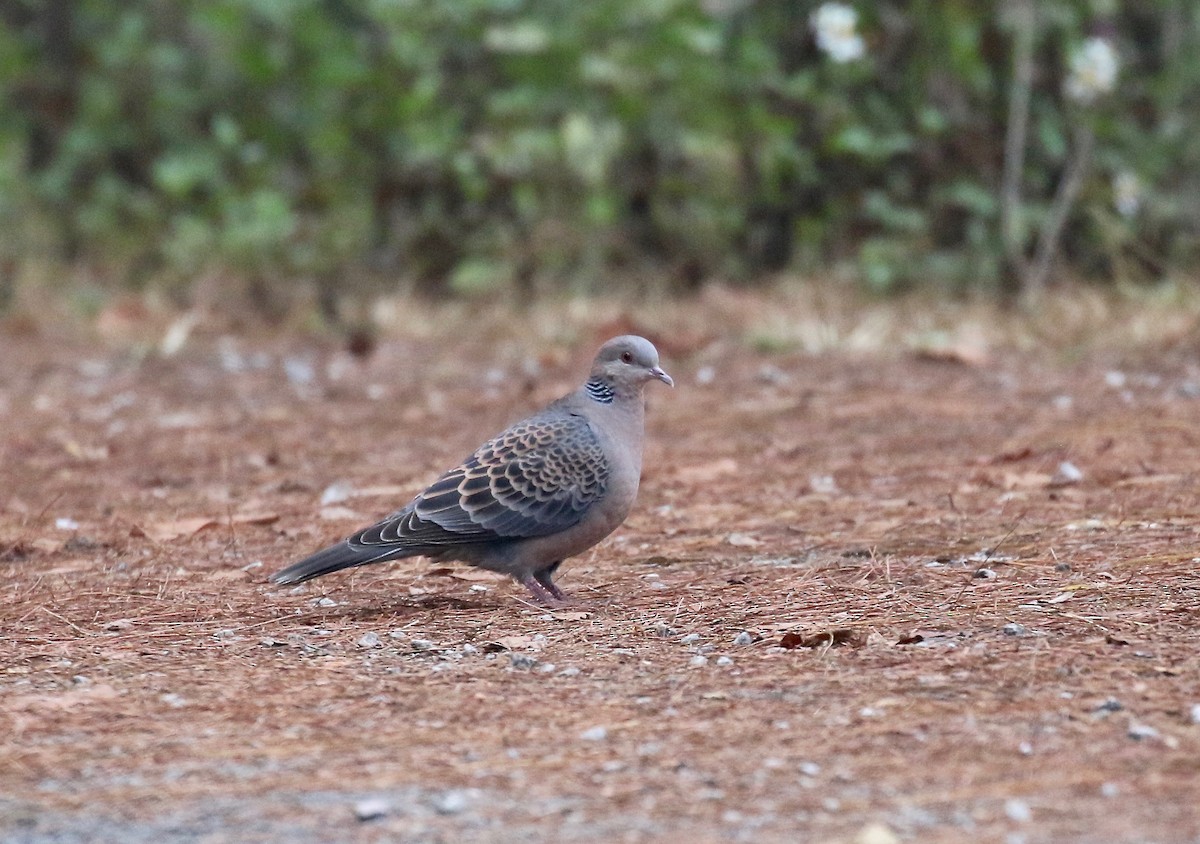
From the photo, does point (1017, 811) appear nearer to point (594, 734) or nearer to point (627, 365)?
point (594, 734)

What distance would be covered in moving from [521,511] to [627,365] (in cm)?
71

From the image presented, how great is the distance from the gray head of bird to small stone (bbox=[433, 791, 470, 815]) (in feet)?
7.54

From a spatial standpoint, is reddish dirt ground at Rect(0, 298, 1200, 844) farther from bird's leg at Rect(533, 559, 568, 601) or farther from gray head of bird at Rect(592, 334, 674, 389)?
gray head of bird at Rect(592, 334, 674, 389)

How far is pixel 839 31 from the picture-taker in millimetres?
9508

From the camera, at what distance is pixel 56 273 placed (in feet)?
35.4

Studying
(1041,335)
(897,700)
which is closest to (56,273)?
(1041,335)

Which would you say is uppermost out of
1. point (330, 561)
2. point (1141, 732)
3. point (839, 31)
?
point (839, 31)

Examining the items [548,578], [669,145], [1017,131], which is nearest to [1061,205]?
[1017,131]

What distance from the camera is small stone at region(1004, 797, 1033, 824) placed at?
260 centimetres

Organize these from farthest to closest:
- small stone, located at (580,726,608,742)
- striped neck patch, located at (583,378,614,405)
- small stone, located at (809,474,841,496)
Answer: small stone, located at (809,474,841,496) → striped neck patch, located at (583,378,614,405) → small stone, located at (580,726,608,742)

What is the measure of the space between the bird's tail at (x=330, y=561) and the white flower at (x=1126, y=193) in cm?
627

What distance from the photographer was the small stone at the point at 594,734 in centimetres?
307

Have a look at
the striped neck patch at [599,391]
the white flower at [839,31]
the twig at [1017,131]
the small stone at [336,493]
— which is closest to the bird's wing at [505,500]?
the striped neck patch at [599,391]

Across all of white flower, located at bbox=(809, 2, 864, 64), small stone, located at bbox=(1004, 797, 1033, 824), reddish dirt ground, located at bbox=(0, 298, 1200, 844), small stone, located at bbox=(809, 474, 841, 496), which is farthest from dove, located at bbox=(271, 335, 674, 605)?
white flower, located at bbox=(809, 2, 864, 64)
